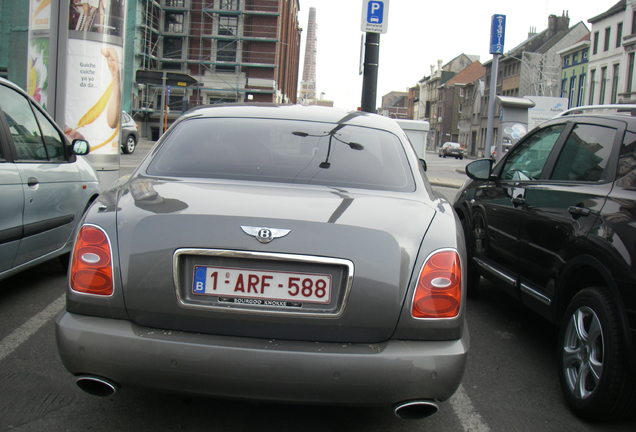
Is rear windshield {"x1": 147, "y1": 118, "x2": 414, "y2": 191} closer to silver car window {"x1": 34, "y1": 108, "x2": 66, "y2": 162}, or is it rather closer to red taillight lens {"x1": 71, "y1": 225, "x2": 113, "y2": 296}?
red taillight lens {"x1": 71, "y1": 225, "x2": 113, "y2": 296}

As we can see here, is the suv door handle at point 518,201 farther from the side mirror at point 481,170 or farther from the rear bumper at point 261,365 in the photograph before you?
the rear bumper at point 261,365

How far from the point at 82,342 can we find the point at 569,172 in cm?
309

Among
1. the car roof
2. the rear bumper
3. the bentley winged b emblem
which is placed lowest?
the rear bumper

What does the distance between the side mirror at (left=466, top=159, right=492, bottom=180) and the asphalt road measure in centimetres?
148

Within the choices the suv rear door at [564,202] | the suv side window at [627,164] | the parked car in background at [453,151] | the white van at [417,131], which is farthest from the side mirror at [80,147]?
the parked car in background at [453,151]

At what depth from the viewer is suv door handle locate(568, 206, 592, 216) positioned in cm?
353

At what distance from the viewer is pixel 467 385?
12.4ft

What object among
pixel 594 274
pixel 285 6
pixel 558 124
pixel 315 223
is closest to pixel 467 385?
pixel 594 274

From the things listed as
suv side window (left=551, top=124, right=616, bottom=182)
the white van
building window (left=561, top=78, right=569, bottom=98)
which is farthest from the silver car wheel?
building window (left=561, top=78, right=569, bottom=98)

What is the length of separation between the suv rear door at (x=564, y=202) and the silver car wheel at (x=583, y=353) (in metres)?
0.37

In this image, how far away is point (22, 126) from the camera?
5293 millimetres

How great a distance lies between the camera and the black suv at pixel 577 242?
122 inches

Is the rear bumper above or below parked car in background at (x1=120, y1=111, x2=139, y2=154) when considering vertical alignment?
below

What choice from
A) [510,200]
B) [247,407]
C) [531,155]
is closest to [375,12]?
[531,155]
